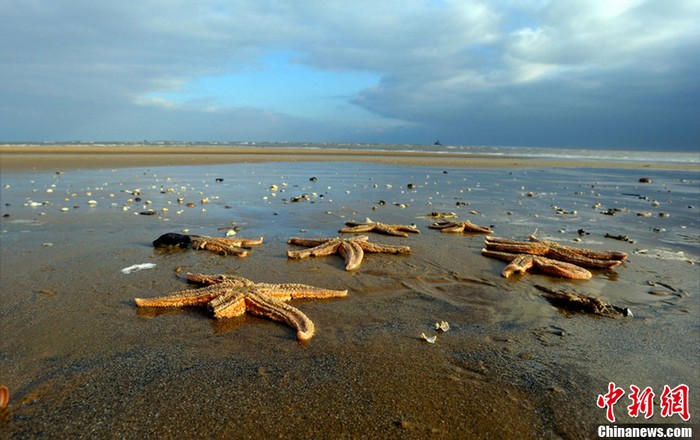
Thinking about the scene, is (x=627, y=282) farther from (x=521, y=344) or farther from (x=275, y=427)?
(x=275, y=427)

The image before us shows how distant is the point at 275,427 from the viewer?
124 inches

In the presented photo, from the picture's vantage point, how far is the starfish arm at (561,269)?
270 inches

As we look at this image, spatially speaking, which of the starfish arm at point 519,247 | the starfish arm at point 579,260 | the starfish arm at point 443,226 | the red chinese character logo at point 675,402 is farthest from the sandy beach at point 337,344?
the starfish arm at point 443,226

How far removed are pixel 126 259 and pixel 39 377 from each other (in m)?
3.89

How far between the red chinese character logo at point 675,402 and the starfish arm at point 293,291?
3.75 m

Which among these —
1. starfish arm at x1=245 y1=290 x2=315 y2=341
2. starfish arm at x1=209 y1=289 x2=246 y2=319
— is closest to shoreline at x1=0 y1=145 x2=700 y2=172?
starfish arm at x1=209 y1=289 x2=246 y2=319

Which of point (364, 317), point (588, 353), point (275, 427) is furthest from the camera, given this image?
point (364, 317)

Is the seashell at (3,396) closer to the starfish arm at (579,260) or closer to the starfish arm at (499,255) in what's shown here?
the starfish arm at (499,255)

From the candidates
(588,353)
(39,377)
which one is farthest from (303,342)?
(588,353)

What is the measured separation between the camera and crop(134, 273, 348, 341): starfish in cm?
493

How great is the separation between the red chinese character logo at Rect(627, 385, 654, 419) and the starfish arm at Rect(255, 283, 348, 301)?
3.51m

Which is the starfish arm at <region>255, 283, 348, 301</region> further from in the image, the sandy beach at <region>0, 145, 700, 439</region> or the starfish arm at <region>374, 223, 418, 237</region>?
the starfish arm at <region>374, 223, 418, 237</region>

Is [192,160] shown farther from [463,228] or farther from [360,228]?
[463,228]

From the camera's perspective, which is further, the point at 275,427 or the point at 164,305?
the point at 164,305
